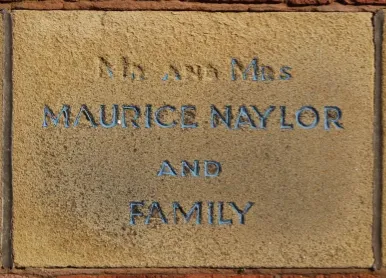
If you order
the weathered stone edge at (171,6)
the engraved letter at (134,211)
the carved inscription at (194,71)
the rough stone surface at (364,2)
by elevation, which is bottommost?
the engraved letter at (134,211)

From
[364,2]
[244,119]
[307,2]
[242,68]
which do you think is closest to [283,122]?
[244,119]

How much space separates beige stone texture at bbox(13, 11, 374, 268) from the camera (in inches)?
112

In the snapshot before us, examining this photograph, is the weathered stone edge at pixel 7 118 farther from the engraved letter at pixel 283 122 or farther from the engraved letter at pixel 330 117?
the engraved letter at pixel 330 117

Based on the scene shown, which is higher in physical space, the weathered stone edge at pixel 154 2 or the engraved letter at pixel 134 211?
the weathered stone edge at pixel 154 2

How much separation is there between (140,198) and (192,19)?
3.61 feet

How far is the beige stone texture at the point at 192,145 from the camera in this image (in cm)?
285

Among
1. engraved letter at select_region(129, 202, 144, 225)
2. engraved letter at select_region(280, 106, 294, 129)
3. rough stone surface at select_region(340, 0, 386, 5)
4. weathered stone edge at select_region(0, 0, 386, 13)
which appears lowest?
engraved letter at select_region(129, 202, 144, 225)

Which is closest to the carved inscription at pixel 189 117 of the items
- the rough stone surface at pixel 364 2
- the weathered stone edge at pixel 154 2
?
the weathered stone edge at pixel 154 2

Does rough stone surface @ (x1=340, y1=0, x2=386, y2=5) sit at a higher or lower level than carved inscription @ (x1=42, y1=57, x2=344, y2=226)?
higher

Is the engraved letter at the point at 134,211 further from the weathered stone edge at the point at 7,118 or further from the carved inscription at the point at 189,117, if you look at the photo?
the weathered stone edge at the point at 7,118

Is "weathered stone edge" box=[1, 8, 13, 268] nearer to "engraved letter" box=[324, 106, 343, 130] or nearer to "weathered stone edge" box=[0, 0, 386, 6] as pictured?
"weathered stone edge" box=[0, 0, 386, 6]

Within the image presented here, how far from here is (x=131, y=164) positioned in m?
2.87

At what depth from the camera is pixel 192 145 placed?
9.39 ft

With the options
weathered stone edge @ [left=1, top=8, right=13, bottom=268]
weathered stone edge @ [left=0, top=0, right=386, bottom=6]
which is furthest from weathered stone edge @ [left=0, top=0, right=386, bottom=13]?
weathered stone edge @ [left=1, top=8, right=13, bottom=268]
